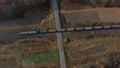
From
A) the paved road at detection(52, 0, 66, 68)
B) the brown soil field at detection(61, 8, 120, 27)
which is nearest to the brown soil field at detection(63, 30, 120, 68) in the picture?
the paved road at detection(52, 0, 66, 68)

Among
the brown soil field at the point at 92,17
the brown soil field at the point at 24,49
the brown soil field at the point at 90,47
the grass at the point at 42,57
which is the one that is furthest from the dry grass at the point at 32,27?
the grass at the point at 42,57

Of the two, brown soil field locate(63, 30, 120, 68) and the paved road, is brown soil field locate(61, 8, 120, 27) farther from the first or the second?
brown soil field locate(63, 30, 120, 68)

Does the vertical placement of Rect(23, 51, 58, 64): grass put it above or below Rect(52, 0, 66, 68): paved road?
below

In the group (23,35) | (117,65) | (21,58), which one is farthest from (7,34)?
(117,65)

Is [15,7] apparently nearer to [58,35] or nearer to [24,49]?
[24,49]

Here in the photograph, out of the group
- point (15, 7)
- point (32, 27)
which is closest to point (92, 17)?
point (32, 27)

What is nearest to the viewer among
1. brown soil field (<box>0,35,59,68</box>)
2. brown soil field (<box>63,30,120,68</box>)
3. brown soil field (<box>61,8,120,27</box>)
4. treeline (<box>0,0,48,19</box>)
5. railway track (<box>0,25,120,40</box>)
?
brown soil field (<box>63,30,120,68</box>)

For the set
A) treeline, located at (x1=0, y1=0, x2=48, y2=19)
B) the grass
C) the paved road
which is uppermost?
treeline, located at (x1=0, y1=0, x2=48, y2=19)

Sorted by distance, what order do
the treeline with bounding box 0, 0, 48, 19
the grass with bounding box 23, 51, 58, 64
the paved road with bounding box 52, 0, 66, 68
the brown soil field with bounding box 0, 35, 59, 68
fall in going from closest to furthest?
the paved road with bounding box 52, 0, 66, 68, the brown soil field with bounding box 0, 35, 59, 68, the grass with bounding box 23, 51, 58, 64, the treeline with bounding box 0, 0, 48, 19
